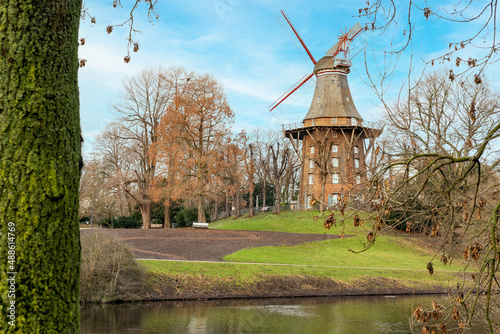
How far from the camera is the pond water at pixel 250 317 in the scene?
13676 millimetres

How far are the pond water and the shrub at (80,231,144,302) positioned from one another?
0.63 m

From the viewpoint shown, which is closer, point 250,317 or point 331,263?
point 250,317

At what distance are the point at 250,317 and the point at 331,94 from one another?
32.5 meters

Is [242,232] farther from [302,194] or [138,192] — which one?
[302,194]

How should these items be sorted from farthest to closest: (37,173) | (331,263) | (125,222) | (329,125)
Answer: (329,125) → (125,222) → (331,263) → (37,173)

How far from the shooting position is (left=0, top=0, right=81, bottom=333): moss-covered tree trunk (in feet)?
9.30

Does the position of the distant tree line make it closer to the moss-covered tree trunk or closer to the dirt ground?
the dirt ground

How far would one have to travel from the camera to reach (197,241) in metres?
27.4

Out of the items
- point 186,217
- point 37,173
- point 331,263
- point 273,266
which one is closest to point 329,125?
point 186,217

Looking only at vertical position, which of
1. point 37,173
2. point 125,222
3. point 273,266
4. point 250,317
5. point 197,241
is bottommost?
point 250,317

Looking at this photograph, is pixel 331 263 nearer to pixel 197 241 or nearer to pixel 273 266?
pixel 273 266

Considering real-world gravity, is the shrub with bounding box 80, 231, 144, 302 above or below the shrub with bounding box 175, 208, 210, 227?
below

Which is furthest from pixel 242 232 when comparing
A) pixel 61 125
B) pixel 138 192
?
pixel 61 125

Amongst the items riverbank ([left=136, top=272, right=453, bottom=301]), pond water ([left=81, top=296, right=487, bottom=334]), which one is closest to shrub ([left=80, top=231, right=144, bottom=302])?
pond water ([left=81, top=296, right=487, bottom=334])
